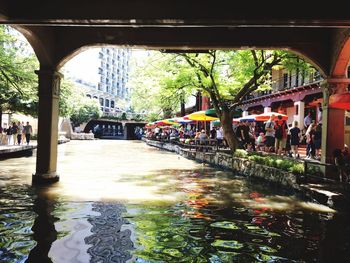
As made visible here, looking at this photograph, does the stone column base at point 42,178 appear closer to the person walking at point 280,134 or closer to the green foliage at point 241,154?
the green foliage at point 241,154

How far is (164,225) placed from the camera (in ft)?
20.5

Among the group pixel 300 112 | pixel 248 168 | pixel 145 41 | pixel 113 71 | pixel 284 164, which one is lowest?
pixel 248 168

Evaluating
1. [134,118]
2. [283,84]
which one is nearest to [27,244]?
[283,84]

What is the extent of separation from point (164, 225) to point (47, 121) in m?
5.30

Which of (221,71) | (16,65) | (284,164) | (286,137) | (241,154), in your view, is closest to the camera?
(284,164)

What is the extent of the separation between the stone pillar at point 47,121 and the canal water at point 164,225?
583 millimetres

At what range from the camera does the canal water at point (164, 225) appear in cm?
488

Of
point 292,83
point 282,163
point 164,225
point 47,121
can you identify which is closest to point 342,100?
point 282,163

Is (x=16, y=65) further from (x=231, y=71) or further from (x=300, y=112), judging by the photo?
(x=300, y=112)

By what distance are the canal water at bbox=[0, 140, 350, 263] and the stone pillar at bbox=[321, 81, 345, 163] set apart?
172 cm

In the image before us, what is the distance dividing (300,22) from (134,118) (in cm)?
7249

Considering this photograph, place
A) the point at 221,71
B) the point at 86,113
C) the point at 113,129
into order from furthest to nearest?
the point at 113,129, the point at 86,113, the point at 221,71

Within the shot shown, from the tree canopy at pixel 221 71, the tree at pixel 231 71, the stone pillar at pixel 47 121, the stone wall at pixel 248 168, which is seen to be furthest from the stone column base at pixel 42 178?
the tree at pixel 231 71

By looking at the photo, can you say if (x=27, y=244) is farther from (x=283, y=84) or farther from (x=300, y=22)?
(x=283, y=84)
